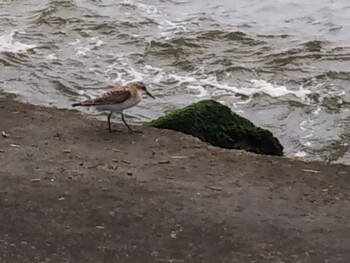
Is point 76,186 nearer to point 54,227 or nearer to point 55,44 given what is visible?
point 54,227

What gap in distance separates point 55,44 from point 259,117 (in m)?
4.81

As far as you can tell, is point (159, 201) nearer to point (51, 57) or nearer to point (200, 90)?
point (200, 90)

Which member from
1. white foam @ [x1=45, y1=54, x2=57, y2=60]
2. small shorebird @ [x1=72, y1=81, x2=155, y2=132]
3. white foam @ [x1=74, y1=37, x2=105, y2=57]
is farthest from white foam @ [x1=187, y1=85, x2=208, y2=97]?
small shorebird @ [x1=72, y1=81, x2=155, y2=132]

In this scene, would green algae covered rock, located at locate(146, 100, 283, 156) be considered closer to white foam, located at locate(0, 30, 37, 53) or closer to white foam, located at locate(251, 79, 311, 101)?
white foam, located at locate(251, 79, 311, 101)

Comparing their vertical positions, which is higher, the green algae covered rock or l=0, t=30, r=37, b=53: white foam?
the green algae covered rock

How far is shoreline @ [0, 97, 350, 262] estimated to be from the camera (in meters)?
5.98

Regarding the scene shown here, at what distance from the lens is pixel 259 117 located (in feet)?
39.2

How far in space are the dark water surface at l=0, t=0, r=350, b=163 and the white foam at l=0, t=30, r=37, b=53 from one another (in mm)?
17

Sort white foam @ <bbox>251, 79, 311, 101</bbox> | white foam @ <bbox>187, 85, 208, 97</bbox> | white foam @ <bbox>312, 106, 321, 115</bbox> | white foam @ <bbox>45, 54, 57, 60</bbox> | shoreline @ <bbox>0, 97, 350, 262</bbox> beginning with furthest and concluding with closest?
white foam @ <bbox>45, 54, 57, 60</bbox> → white foam @ <bbox>187, 85, 208, 97</bbox> → white foam @ <bbox>251, 79, 311, 101</bbox> → white foam @ <bbox>312, 106, 321, 115</bbox> → shoreline @ <bbox>0, 97, 350, 262</bbox>

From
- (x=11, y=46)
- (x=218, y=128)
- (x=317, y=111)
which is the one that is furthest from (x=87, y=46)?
(x=218, y=128)

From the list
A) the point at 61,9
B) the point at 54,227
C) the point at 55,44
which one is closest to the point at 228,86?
the point at 55,44

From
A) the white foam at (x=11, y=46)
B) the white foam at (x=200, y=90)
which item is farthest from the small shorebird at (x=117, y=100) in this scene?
the white foam at (x=11, y=46)

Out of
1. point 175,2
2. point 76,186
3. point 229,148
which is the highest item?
point 76,186

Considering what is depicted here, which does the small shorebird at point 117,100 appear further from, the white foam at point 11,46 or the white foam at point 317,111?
the white foam at point 11,46
